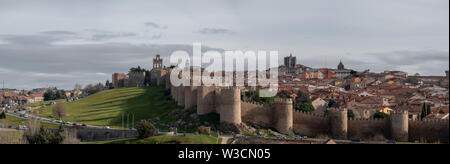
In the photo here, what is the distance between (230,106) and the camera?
4809 centimetres

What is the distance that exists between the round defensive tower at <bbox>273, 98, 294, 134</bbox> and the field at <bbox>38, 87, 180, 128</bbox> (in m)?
9.57

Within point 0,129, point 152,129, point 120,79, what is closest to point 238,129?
point 152,129

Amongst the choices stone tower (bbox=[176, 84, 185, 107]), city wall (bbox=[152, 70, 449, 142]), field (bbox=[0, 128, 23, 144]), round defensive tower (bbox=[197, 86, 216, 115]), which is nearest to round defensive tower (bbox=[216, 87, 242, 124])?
city wall (bbox=[152, 70, 449, 142])

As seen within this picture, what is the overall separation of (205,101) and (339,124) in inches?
442

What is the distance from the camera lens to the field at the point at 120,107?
191 ft

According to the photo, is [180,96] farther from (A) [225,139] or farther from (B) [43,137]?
(A) [225,139]

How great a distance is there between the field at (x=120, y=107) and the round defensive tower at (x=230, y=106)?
6456 mm

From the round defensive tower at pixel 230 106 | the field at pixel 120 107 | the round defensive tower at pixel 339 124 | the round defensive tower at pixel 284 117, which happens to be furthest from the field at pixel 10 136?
the round defensive tower at pixel 339 124

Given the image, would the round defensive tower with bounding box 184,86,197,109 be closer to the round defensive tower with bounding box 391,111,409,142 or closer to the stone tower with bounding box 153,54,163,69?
the round defensive tower with bounding box 391,111,409,142

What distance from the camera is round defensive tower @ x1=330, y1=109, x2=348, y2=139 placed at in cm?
4653

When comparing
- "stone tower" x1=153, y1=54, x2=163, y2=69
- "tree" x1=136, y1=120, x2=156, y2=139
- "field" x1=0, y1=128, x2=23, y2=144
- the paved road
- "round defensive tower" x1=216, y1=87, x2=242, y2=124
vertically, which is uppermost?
"stone tower" x1=153, y1=54, x2=163, y2=69

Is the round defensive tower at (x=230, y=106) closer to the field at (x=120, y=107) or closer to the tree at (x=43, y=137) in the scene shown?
the field at (x=120, y=107)

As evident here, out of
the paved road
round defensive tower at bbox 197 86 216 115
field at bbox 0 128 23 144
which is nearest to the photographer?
the paved road
